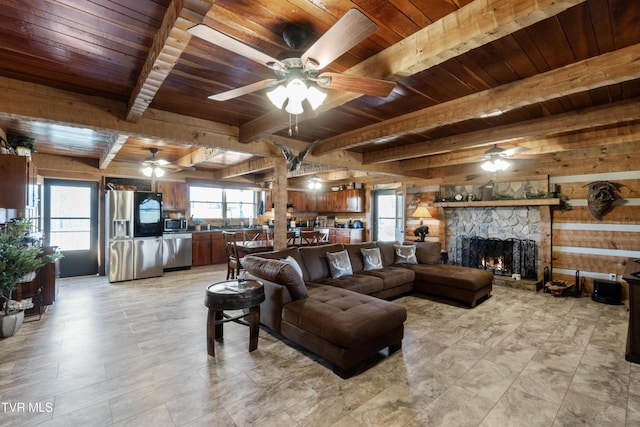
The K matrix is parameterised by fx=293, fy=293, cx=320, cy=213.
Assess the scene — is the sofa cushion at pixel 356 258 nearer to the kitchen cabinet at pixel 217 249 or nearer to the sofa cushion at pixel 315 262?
the sofa cushion at pixel 315 262

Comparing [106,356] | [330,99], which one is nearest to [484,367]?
[330,99]

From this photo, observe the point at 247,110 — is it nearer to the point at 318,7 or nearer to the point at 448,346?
the point at 318,7

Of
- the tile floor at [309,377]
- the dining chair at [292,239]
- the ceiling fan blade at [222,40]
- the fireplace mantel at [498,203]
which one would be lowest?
the tile floor at [309,377]

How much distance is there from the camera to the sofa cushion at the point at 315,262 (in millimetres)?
4086

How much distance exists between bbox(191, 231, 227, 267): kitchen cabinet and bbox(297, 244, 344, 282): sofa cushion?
172 inches

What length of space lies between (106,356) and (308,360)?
6.35ft

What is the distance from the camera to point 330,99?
2.72 m

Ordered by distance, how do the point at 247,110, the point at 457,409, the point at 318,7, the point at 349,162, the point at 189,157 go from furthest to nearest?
the point at 189,157, the point at 349,162, the point at 247,110, the point at 457,409, the point at 318,7

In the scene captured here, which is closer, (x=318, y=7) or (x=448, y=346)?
(x=318, y=7)

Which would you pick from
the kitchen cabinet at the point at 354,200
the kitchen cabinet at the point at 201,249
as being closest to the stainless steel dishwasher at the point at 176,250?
the kitchen cabinet at the point at 201,249

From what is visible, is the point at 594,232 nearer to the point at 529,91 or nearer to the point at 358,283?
the point at 529,91

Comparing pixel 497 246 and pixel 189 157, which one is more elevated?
pixel 189 157

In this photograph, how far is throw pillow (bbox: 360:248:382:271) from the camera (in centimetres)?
476

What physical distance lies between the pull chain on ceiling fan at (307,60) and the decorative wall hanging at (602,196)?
4.95 m
